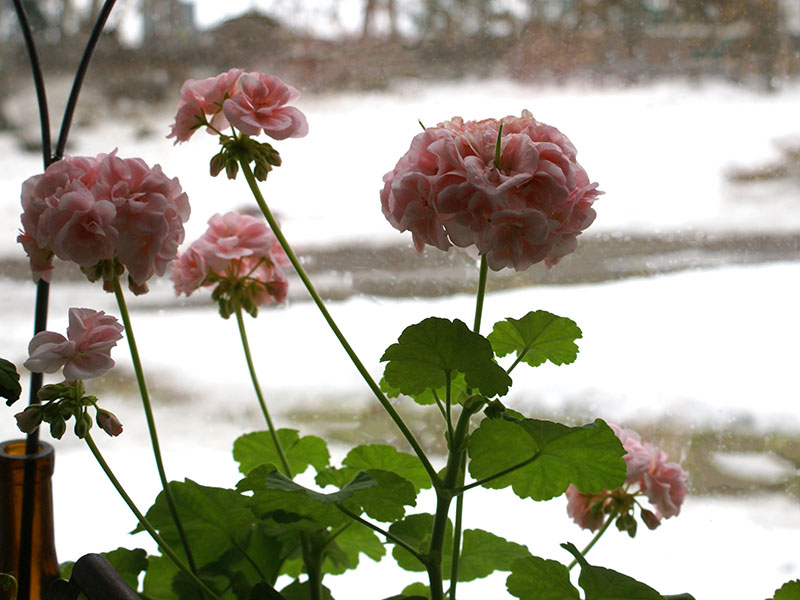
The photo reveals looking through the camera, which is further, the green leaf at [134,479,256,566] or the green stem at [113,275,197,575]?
the green leaf at [134,479,256,566]

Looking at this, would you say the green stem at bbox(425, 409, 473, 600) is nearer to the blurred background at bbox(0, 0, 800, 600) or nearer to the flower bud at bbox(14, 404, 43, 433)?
the flower bud at bbox(14, 404, 43, 433)

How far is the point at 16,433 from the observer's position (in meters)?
1.26

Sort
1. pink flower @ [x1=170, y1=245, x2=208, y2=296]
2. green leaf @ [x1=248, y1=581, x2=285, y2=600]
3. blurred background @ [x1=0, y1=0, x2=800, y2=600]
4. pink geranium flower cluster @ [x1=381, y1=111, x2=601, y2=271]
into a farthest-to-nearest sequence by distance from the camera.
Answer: blurred background @ [x1=0, y1=0, x2=800, y2=600]
pink flower @ [x1=170, y1=245, x2=208, y2=296]
green leaf @ [x1=248, y1=581, x2=285, y2=600]
pink geranium flower cluster @ [x1=381, y1=111, x2=601, y2=271]

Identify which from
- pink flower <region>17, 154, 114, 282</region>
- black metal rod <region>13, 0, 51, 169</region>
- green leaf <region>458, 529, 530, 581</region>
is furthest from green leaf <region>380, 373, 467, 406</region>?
black metal rod <region>13, 0, 51, 169</region>

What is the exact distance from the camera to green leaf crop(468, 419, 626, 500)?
0.71 m

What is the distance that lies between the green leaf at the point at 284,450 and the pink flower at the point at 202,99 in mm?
328

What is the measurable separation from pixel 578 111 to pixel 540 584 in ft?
2.12

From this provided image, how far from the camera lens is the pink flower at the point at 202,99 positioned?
75 cm

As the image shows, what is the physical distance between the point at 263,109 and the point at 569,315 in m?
0.60

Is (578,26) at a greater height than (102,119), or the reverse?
(578,26)

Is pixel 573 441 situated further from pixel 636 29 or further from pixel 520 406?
pixel 636 29

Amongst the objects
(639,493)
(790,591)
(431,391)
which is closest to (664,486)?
(639,493)

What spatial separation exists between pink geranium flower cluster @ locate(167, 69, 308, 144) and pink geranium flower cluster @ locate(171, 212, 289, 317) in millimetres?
112

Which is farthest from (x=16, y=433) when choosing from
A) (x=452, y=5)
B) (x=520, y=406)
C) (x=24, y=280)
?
(x=452, y=5)
